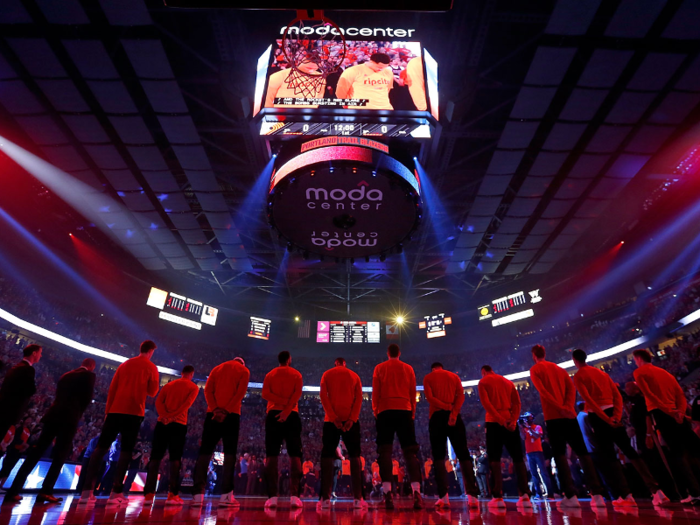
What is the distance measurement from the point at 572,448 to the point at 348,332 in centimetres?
2027

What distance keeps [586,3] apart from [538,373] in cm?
697

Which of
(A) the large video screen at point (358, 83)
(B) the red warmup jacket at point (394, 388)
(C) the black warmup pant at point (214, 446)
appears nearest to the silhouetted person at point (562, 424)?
(B) the red warmup jacket at point (394, 388)

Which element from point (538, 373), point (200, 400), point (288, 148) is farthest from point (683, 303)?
point (200, 400)

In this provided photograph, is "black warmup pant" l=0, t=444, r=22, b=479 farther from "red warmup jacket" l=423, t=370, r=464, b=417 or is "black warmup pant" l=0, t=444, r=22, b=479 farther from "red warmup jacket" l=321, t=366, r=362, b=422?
"red warmup jacket" l=423, t=370, r=464, b=417

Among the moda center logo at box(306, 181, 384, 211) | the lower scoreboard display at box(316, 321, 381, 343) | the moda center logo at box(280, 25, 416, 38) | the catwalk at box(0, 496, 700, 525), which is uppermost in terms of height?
the lower scoreboard display at box(316, 321, 381, 343)

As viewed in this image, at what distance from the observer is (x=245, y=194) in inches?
591

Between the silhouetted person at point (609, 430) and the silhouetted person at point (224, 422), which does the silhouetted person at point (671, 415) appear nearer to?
the silhouetted person at point (609, 430)

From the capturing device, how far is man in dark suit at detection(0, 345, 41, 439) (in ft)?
17.1

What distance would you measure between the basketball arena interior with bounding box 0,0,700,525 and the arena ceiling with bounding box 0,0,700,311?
71 mm

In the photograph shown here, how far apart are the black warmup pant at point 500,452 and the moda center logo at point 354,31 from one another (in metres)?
7.56

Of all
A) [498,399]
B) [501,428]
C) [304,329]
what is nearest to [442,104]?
[498,399]

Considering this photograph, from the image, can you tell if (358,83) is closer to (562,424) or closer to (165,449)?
(562,424)

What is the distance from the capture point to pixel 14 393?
531 cm

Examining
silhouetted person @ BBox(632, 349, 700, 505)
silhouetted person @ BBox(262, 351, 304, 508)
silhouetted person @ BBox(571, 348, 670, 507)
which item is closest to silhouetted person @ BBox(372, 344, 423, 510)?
silhouetted person @ BBox(262, 351, 304, 508)
